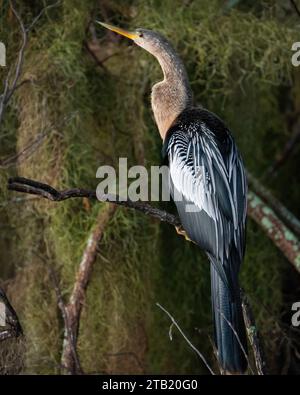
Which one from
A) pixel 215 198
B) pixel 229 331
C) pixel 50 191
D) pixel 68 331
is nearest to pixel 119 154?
pixel 68 331

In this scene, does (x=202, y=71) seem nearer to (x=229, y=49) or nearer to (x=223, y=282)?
(x=229, y=49)

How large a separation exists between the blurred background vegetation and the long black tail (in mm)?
881

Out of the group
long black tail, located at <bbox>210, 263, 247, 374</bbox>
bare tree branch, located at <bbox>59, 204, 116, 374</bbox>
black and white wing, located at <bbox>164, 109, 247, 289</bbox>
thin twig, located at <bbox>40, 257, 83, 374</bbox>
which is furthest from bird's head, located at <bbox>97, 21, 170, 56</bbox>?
long black tail, located at <bbox>210, 263, 247, 374</bbox>

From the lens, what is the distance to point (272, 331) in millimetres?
3684

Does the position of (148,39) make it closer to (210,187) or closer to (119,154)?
(119,154)

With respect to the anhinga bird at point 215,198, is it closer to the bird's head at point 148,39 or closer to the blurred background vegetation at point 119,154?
the bird's head at point 148,39

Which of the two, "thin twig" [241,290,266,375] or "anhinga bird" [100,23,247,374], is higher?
"anhinga bird" [100,23,247,374]

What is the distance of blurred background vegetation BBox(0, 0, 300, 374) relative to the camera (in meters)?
3.59

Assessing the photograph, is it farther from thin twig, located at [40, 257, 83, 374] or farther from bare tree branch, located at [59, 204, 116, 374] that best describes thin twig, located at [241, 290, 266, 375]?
bare tree branch, located at [59, 204, 116, 374]

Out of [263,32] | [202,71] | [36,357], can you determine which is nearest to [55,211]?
[36,357]

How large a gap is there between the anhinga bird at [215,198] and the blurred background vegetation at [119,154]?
0.40 meters

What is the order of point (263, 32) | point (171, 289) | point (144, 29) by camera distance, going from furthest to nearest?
point (171, 289) < point (263, 32) < point (144, 29)

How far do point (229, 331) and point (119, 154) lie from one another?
1.26 metres

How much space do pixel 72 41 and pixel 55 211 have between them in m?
0.65
